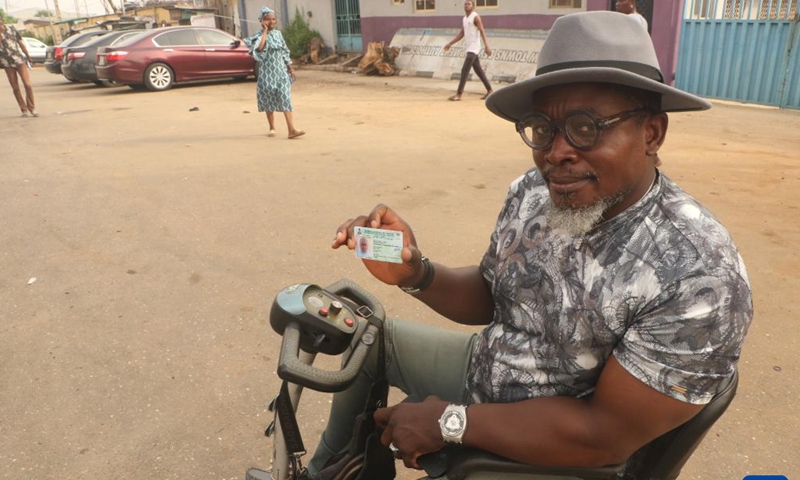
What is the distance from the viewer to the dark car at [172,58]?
1375 centimetres

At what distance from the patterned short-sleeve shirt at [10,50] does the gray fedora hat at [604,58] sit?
11350mm

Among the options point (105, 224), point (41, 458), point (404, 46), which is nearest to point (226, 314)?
point (41, 458)

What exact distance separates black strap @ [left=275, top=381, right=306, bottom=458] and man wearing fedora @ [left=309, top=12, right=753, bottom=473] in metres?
0.22

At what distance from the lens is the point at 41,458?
240 centimetres

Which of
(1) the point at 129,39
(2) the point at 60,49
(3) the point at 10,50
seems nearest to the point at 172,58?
(1) the point at 129,39

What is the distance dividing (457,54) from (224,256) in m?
11.2

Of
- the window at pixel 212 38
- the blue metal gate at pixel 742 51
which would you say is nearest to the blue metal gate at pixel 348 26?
the window at pixel 212 38

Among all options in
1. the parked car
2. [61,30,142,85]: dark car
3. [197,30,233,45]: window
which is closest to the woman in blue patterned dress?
[197,30,233,45]: window

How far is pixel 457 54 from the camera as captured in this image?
14250 millimetres

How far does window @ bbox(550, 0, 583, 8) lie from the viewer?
12466 mm

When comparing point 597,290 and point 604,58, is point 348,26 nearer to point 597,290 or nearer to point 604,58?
point 604,58

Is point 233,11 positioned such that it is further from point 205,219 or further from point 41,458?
point 41,458

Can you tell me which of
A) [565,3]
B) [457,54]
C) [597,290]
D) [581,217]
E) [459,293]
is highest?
[565,3]

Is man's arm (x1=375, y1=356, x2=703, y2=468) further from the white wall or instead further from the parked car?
the parked car
